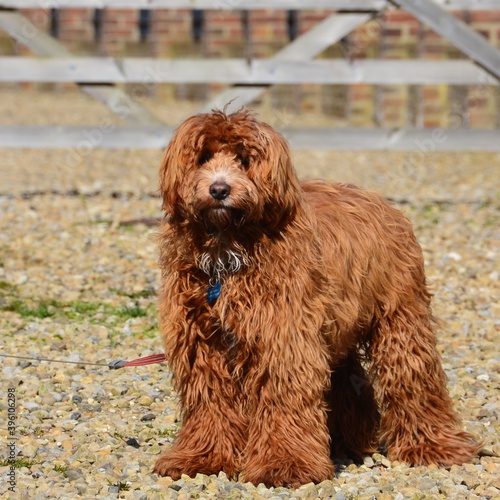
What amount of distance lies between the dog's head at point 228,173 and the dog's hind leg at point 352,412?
4.33 ft

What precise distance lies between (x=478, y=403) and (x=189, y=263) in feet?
7.38

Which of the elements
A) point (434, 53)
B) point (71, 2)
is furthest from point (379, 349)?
point (434, 53)

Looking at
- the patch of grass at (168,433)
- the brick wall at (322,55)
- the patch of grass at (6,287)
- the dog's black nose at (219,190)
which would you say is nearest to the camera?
the dog's black nose at (219,190)

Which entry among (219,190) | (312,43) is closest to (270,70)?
→ (312,43)

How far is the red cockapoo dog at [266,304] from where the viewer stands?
4.68m

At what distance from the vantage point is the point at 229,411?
5105 millimetres

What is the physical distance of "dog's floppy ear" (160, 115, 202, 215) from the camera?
184 inches

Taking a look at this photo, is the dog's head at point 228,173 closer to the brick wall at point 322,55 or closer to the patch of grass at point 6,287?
the patch of grass at point 6,287

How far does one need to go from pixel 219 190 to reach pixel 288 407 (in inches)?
40.9

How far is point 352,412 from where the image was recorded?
573 centimetres

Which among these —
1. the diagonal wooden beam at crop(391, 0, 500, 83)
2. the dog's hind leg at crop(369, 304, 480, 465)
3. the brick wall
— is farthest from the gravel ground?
the brick wall

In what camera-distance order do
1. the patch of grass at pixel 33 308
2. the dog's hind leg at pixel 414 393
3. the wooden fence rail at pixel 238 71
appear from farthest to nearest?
the wooden fence rail at pixel 238 71 < the patch of grass at pixel 33 308 < the dog's hind leg at pixel 414 393

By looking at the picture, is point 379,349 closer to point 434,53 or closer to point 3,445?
point 3,445

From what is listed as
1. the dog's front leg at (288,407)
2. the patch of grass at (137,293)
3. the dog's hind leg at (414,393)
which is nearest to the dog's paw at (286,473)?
the dog's front leg at (288,407)
